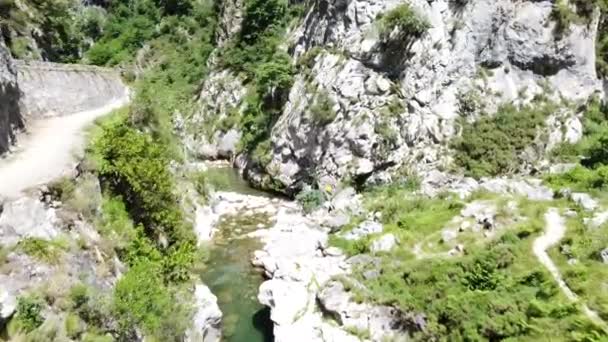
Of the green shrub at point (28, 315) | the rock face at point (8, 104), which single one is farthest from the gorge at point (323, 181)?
the rock face at point (8, 104)

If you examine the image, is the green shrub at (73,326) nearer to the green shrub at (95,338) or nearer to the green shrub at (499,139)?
the green shrub at (95,338)

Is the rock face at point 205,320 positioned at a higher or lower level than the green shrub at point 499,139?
lower

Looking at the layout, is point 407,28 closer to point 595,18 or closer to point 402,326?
point 595,18

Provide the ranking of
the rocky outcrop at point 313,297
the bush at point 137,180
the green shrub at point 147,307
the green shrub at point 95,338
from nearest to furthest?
the green shrub at point 95,338, the green shrub at point 147,307, the rocky outcrop at point 313,297, the bush at point 137,180

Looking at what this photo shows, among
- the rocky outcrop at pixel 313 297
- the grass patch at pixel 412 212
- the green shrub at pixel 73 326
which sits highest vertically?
the green shrub at pixel 73 326

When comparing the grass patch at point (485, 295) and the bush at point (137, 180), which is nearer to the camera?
the grass patch at point (485, 295)

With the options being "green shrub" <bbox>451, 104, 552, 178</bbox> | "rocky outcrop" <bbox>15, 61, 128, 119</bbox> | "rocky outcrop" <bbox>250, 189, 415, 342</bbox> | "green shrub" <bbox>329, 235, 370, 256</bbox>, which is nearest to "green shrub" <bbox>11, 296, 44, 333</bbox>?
"rocky outcrop" <bbox>250, 189, 415, 342</bbox>
